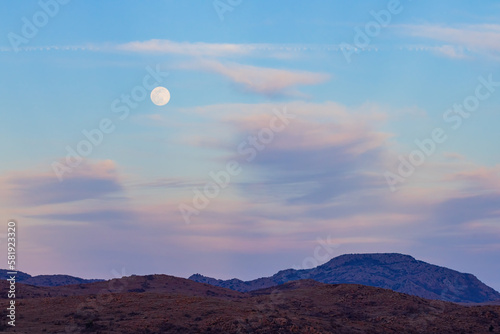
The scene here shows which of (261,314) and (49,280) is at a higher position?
(49,280)

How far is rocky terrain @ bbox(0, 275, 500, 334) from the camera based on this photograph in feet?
182

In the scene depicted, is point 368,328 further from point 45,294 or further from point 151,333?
point 45,294

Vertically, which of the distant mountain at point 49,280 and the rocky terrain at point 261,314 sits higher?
the distant mountain at point 49,280

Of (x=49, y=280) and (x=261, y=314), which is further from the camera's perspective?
(x=49, y=280)

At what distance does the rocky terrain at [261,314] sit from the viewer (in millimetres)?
55406

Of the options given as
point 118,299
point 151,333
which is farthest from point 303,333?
point 118,299

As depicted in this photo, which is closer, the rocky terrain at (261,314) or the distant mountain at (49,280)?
the rocky terrain at (261,314)

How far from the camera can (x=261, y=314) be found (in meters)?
60.0

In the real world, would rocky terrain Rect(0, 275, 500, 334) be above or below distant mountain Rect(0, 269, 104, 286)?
below

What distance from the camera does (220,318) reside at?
57.6m

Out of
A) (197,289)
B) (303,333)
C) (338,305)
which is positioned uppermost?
(197,289)

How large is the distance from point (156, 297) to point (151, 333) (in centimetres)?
1614

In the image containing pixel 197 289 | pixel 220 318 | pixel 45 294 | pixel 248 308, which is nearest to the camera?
pixel 220 318

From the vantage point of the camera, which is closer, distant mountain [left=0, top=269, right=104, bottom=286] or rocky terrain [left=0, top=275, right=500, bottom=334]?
rocky terrain [left=0, top=275, right=500, bottom=334]
